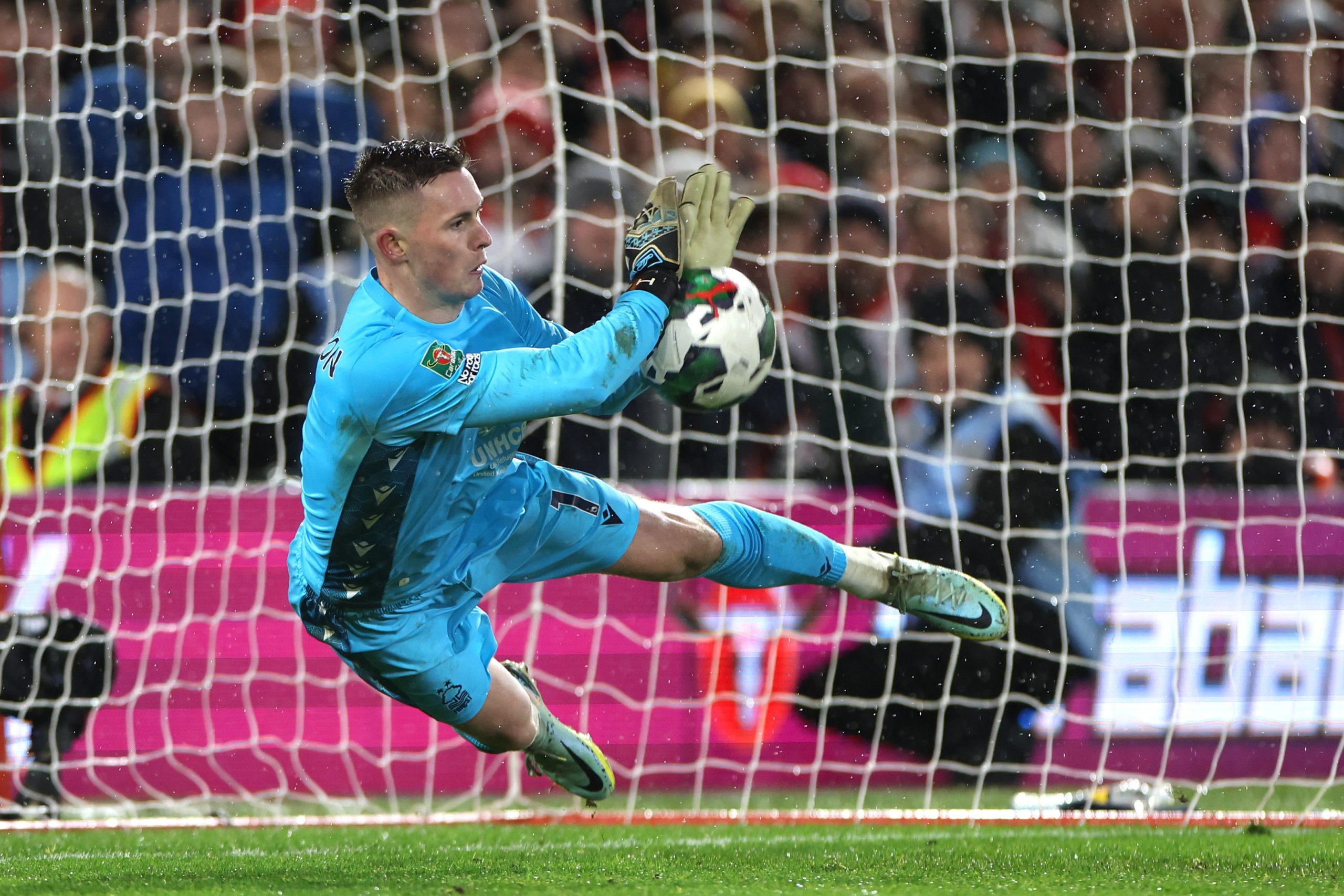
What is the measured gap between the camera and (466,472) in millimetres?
3295

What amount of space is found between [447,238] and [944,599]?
1.52m

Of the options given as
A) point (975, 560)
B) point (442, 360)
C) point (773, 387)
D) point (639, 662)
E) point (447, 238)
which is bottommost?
point (639, 662)

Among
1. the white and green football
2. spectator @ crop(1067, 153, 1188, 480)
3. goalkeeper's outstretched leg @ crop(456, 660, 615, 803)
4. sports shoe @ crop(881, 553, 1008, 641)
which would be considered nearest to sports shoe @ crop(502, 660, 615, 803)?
goalkeeper's outstretched leg @ crop(456, 660, 615, 803)

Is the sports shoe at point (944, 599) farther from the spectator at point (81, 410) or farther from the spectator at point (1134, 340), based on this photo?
the spectator at point (81, 410)

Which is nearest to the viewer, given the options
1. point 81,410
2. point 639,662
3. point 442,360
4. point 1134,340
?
point 442,360

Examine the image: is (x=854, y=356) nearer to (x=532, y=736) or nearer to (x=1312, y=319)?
(x=1312, y=319)

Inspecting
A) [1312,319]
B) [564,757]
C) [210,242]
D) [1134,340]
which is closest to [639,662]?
[564,757]

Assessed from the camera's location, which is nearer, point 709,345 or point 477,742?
point 709,345

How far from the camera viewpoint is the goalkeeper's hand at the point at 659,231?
323 centimetres

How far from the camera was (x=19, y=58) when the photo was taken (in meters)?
5.77

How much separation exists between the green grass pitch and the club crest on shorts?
124 cm

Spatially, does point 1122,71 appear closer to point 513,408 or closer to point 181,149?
point 181,149

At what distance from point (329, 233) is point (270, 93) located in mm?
629

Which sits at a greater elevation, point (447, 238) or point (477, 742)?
point (447, 238)
